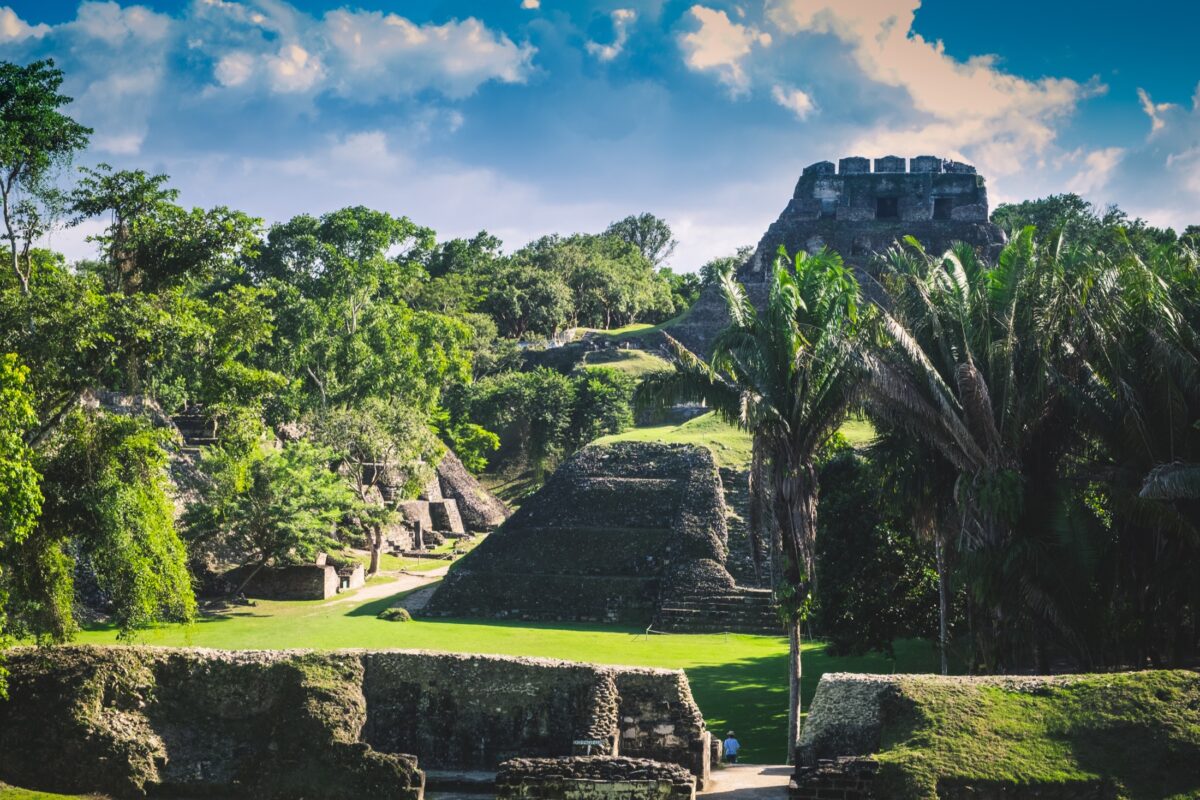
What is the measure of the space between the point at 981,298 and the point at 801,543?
404 cm

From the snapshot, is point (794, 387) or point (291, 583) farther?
point (291, 583)

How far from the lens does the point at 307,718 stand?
38.8ft

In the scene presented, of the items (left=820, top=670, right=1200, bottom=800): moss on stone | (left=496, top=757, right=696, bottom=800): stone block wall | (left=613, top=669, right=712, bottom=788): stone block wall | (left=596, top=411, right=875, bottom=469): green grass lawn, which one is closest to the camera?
(left=820, top=670, right=1200, bottom=800): moss on stone

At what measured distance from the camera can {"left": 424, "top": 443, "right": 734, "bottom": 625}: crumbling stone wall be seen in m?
28.4

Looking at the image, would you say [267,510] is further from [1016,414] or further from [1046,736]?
[1046,736]

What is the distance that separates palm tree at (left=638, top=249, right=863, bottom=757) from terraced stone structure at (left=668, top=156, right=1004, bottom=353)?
30924mm

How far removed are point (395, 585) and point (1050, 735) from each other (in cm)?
2469

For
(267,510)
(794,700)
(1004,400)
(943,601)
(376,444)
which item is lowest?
(794,700)

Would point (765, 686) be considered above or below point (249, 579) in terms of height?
below

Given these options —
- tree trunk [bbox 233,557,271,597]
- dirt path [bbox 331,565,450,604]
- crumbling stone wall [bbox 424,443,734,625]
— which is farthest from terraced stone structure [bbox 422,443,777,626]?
tree trunk [bbox 233,557,271,597]

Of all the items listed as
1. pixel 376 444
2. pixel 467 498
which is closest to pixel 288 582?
pixel 376 444

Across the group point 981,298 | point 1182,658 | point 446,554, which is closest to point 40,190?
point 981,298

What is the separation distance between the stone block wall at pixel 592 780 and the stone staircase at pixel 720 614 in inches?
624

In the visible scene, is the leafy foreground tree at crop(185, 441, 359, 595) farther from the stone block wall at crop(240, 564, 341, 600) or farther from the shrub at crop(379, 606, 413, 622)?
the shrub at crop(379, 606, 413, 622)
